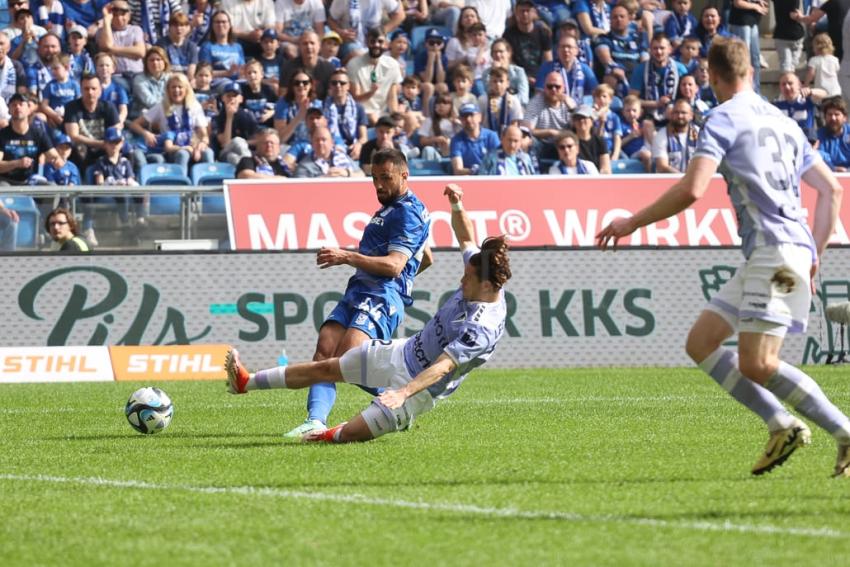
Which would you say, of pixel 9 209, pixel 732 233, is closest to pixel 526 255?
pixel 732 233

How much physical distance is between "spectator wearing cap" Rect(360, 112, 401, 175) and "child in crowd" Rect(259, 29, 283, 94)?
2.12 meters

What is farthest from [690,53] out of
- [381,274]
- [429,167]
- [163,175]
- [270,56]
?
[381,274]

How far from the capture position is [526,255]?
58.6 ft

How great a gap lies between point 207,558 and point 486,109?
1662 cm

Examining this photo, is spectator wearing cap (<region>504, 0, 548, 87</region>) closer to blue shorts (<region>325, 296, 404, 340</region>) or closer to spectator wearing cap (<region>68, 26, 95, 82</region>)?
spectator wearing cap (<region>68, 26, 95, 82</region>)

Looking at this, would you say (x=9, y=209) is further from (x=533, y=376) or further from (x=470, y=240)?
(x=470, y=240)

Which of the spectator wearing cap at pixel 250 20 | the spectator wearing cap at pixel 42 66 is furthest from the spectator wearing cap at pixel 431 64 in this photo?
the spectator wearing cap at pixel 42 66

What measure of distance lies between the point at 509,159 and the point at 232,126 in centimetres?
387

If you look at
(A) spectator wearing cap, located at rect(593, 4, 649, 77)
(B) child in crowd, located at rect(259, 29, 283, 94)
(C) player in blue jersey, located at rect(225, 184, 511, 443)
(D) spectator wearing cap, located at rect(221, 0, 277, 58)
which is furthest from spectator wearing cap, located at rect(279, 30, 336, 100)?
(C) player in blue jersey, located at rect(225, 184, 511, 443)

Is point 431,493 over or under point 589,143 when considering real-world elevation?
over

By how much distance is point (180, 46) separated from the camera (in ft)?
71.3

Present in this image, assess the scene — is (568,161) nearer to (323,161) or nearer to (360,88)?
A: (323,161)

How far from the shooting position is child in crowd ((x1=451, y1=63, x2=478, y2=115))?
2162cm

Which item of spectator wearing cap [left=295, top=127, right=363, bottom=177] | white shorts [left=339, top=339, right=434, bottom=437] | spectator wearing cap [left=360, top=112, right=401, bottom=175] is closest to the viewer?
white shorts [left=339, top=339, right=434, bottom=437]
